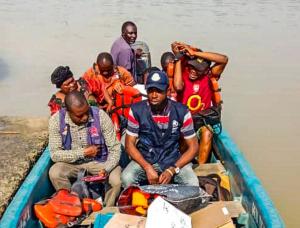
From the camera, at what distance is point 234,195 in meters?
4.48

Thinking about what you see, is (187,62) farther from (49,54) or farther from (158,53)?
(49,54)

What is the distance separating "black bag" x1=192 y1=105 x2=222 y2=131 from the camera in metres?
4.88

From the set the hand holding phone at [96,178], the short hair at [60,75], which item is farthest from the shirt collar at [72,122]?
the short hair at [60,75]

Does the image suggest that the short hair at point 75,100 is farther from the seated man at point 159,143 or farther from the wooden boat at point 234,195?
the wooden boat at point 234,195

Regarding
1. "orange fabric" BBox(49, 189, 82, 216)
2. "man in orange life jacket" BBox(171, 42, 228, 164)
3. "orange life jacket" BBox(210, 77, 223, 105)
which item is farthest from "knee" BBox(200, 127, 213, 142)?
"orange fabric" BBox(49, 189, 82, 216)

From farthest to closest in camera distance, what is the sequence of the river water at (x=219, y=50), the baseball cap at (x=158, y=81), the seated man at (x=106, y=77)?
the river water at (x=219, y=50) → the seated man at (x=106, y=77) → the baseball cap at (x=158, y=81)

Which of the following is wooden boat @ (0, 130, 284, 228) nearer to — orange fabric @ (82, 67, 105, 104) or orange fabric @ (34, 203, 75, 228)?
orange fabric @ (34, 203, 75, 228)

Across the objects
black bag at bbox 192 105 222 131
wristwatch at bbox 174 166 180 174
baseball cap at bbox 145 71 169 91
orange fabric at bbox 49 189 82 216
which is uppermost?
baseball cap at bbox 145 71 169 91

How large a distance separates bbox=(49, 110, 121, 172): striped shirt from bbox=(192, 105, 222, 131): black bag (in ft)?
3.29

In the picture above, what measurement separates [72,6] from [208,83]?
1943 cm

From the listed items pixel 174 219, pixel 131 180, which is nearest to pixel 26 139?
pixel 131 180

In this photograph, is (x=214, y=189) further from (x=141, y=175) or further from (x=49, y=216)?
(x=49, y=216)

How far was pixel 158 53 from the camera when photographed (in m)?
13.7

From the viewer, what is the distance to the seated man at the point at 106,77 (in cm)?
549
